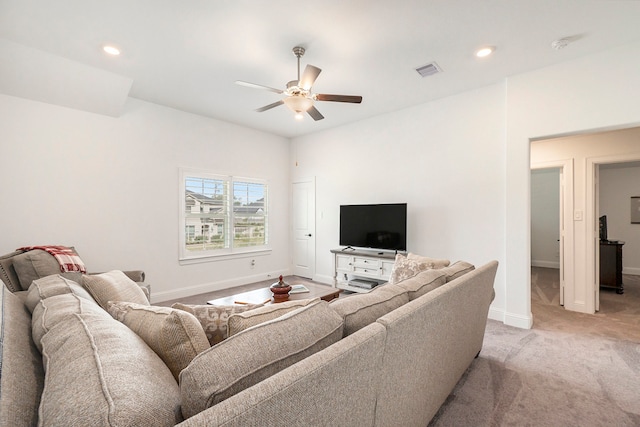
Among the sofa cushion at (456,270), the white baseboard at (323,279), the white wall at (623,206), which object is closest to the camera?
the sofa cushion at (456,270)

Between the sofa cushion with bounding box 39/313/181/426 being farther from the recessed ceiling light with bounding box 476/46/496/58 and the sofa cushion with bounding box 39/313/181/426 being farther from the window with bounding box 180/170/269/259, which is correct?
the window with bounding box 180/170/269/259

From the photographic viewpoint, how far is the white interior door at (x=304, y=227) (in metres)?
5.68

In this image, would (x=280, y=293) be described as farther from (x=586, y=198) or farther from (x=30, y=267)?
(x=586, y=198)

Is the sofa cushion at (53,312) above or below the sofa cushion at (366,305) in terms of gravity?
above

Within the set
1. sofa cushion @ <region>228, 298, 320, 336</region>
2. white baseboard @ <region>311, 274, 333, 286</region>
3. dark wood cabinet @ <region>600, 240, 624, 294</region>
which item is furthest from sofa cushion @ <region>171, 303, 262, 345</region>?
dark wood cabinet @ <region>600, 240, 624, 294</region>

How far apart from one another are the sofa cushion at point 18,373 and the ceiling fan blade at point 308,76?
2.35 m

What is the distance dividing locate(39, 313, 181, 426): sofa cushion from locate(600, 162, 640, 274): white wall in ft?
28.2

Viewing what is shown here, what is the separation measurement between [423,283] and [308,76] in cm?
195

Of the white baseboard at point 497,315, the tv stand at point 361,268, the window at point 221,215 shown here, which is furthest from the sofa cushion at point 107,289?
the white baseboard at point 497,315

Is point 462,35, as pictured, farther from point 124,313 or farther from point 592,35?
point 124,313

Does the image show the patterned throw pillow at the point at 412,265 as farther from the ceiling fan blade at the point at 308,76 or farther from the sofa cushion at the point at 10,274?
the sofa cushion at the point at 10,274

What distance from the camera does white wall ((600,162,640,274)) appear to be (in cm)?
605

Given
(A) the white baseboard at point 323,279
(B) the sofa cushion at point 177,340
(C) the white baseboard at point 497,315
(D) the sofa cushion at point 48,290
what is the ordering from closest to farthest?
1. (B) the sofa cushion at point 177,340
2. (D) the sofa cushion at point 48,290
3. (C) the white baseboard at point 497,315
4. (A) the white baseboard at point 323,279

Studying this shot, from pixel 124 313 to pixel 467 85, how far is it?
4.16 metres
